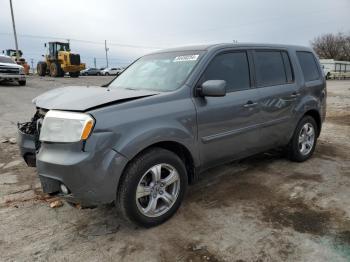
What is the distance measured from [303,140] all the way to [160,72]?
8.84ft

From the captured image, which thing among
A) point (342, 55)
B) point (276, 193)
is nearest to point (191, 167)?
point (276, 193)

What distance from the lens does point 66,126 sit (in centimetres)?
303

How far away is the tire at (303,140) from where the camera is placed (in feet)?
17.3

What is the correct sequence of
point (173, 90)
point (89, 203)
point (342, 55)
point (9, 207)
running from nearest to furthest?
point (89, 203), point (173, 90), point (9, 207), point (342, 55)

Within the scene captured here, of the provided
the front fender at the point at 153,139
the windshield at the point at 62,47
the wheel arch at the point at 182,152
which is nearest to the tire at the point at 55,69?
the windshield at the point at 62,47

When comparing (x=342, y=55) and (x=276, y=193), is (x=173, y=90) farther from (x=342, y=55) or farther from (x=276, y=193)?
(x=342, y=55)

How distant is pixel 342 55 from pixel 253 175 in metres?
71.8

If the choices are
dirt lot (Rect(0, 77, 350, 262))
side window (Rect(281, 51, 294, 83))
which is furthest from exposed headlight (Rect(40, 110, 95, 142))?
side window (Rect(281, 51, 294, 83))

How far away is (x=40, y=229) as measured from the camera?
11.3ft

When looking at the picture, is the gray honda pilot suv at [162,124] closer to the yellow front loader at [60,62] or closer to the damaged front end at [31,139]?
the damaged front end at [31,139]

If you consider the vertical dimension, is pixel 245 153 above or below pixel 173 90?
below

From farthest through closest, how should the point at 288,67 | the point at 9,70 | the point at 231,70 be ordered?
the point at 9,70, the point at 288,67, the point at 231,70

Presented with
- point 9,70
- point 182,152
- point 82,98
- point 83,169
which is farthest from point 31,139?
point 9,70

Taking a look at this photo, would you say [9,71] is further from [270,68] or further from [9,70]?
[270,68]
